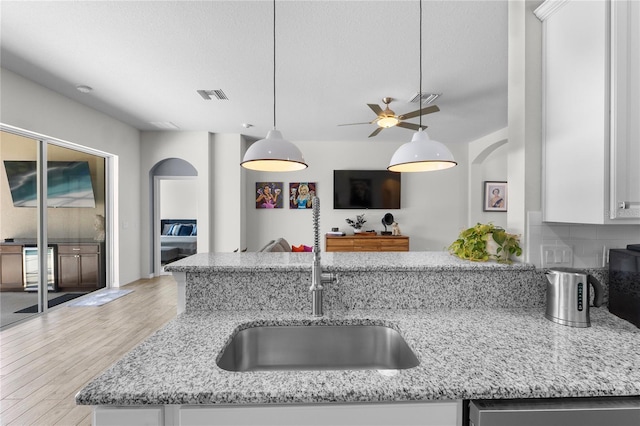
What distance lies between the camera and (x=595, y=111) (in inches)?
43.5

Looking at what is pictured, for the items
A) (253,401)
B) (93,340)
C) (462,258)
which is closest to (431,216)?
(462,258)

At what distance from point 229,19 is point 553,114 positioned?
208 cm

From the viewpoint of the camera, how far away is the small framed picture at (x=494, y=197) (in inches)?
236

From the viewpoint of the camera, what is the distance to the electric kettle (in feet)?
3.60

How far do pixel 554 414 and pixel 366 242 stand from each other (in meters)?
4.73

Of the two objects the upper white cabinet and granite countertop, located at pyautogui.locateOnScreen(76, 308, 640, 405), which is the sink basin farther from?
the upper white cabinet

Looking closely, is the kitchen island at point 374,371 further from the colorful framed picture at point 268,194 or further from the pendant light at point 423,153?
the colorful framed picture at point 268,194

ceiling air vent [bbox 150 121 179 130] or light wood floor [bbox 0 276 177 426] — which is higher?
ceiling air vent [bbox 150 121 179 130]

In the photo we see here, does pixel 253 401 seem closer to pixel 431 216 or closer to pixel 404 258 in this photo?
pixel 404 258

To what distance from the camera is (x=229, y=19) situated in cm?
220

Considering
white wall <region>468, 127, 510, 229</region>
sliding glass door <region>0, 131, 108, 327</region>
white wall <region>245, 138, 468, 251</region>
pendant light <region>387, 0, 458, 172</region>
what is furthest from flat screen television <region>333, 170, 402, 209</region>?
pendant light <region>387, 0, 458, 172</region>

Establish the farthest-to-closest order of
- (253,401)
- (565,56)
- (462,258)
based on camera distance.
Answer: (462,258) < (565,56) < (253,401)

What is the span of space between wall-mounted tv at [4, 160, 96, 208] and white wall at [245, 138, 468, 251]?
2.42m

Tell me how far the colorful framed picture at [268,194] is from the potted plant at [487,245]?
4.64 meters
